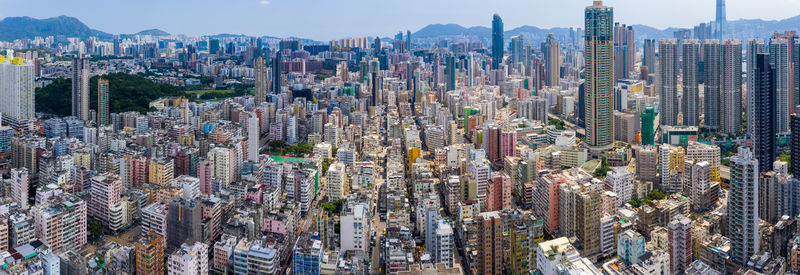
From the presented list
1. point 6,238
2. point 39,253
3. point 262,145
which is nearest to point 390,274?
point 39,253

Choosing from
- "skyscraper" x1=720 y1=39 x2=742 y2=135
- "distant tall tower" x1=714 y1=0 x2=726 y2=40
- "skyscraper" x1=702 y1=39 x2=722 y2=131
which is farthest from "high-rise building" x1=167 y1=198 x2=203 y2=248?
"distant tall tower" x1=714 y1=0 x2=726 y2=40

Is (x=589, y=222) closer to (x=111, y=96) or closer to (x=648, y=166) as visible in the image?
(x=648, y=166)

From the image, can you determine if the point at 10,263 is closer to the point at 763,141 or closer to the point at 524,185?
the point at 524,185

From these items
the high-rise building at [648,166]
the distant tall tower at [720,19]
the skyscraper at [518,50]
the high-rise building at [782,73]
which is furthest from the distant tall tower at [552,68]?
the high-rise building at [648,166]

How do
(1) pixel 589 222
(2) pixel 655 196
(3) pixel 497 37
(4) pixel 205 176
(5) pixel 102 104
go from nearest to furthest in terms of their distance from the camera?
(1) pixel 589 222
(2) pixel 655 196
(4) pixel 205 176
(5) pixel 102 104
(3) pixel 497 37

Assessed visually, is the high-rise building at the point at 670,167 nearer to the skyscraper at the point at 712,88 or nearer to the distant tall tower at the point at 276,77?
the skyscraper at the point at 712,88

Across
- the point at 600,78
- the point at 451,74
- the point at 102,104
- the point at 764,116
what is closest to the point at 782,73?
the point at 600,78

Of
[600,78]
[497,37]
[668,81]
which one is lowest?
[600,78]
